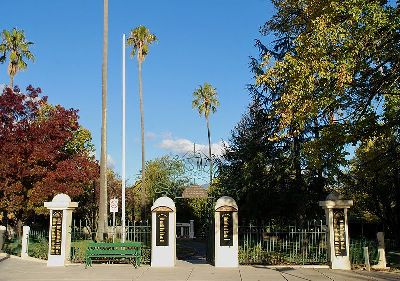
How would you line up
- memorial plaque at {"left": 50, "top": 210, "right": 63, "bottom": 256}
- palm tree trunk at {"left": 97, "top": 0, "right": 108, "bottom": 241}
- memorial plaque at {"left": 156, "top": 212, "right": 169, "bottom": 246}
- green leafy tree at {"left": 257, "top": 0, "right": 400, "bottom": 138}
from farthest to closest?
palm tree trunk at {"left": 97, "top": 0, "right": 108, "bottom": 241} < memorial plaque at {"left": 50, "top": 210, "right": 63, "bottom": 256} < memorial plaque at {"left": 156, "top": 212, "right": 169, "bottom": 246} < green leafy tree at {"left": 257, "top": 0, "right": 400, "bottom": 138}

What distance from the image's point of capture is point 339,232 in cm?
1541

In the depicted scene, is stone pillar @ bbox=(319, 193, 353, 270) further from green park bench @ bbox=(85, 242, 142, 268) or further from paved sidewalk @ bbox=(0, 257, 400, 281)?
green park bench @ bbox=(85, 242, 142, 268)

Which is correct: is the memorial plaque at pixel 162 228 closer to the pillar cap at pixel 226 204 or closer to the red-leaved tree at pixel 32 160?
the pillar cap at pixel 226 204

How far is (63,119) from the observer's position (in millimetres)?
24000

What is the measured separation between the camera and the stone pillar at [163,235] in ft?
51.6

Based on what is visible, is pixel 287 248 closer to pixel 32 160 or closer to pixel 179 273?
pixel 179 273

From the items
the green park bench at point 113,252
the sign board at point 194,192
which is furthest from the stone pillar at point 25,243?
the sign board at point 194,192

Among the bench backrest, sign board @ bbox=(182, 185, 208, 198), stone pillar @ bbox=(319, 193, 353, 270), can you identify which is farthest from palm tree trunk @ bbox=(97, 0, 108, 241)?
stone pillar @ bbox=(319, 193, 353, 270)

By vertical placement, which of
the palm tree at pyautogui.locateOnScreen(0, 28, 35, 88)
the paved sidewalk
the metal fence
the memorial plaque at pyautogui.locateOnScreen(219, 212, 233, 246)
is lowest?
the paved sidewalk

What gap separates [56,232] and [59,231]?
0.38 feet

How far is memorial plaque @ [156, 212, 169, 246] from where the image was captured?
15.8 m

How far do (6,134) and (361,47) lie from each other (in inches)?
678

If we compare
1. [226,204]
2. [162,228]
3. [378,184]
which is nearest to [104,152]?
[162,228]

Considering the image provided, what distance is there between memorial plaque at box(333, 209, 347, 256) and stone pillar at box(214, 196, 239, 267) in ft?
11.0
